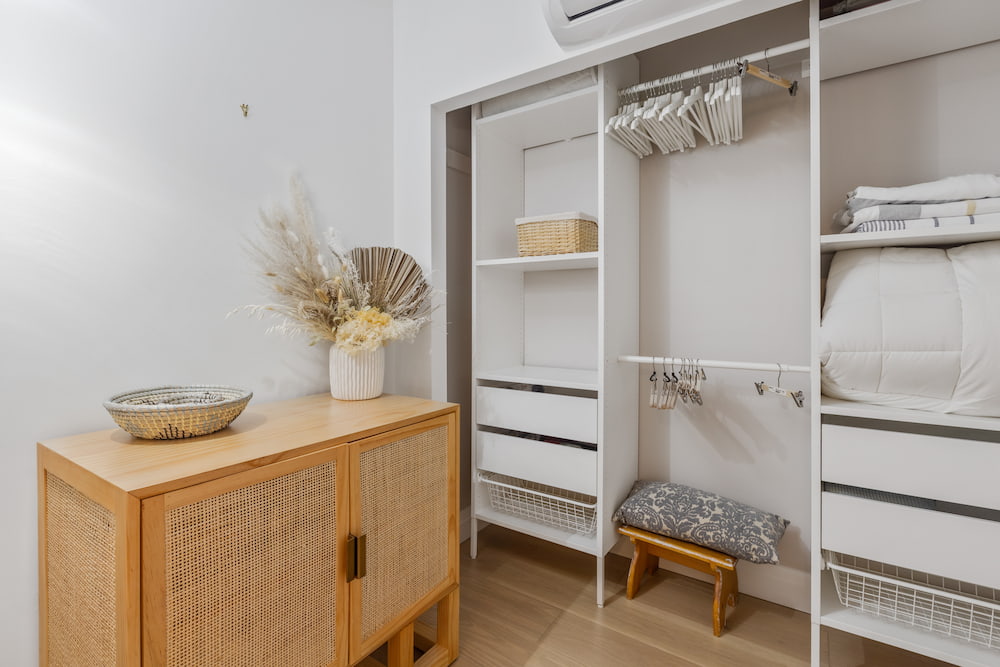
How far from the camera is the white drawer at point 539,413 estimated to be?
1.83 metres

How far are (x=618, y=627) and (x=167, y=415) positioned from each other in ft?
5.26

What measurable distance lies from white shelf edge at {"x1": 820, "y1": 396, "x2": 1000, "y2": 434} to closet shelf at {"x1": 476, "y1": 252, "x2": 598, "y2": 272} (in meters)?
0.90

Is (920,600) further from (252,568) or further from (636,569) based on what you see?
(252,568)

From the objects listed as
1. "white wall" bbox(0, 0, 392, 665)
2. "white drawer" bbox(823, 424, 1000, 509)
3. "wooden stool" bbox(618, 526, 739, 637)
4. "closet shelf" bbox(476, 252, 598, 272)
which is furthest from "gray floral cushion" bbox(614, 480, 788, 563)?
"white wall" bbox(0, 0, 392, 665)

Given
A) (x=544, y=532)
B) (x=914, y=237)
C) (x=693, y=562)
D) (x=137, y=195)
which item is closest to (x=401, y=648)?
(x=544, y=532)

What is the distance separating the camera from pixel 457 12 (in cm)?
180

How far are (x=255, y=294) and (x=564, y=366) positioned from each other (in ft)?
4.43

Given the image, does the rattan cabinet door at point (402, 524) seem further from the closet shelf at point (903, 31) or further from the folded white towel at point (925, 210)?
the closet shelf at point (903, 31)

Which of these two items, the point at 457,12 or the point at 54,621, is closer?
the point at 54,621

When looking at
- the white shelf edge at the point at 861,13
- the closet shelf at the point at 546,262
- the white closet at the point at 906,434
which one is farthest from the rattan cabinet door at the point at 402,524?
the white shelf edge at the point at 861,13

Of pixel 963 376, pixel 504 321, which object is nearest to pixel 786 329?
pixel 963 376

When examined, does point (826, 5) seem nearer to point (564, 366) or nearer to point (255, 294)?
point (564, 366)

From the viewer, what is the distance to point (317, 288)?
1.53 metres

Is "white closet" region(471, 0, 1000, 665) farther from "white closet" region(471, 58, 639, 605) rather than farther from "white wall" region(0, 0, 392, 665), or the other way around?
"white wall" region(0, 0, 392, 665)
